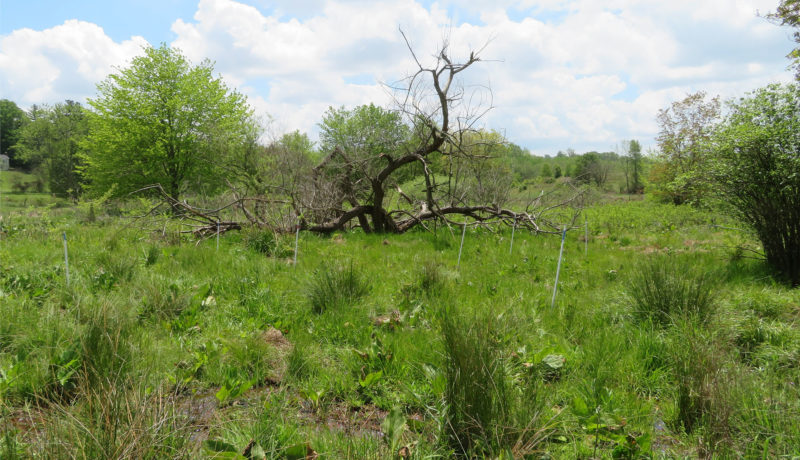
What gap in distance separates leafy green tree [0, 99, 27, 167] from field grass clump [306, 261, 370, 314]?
77810mm

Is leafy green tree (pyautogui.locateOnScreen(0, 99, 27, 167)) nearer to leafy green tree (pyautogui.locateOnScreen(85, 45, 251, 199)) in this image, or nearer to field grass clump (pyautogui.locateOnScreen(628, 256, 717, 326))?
leafy green tree (pyautogui.locateOnScreen(85, 45, 251, 199))

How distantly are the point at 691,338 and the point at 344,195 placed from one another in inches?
399

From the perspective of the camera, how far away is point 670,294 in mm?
4355

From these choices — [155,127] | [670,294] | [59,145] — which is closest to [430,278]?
[670,294]

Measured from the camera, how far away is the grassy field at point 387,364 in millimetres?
2236

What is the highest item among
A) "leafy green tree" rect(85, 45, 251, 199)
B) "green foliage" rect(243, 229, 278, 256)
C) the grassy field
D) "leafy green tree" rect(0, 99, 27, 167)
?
"leafy green tree" rect(0, 99, 27, 167)

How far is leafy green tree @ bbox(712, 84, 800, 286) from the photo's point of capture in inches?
242

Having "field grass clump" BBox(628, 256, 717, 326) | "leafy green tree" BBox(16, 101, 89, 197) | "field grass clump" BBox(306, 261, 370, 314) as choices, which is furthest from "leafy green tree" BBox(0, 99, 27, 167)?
"field grass clump" BBox(628, 256, 717, 326)

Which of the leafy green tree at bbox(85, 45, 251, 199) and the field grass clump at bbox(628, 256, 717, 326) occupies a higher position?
the leafy green tree at bbox(85, 45, 251, 199)

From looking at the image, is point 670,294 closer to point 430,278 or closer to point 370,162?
point 430,278

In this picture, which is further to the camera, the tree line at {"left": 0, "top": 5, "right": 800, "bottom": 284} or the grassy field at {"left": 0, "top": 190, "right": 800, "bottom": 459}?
the tree line at {"left": 0, "top": 5, "right": 800, "bottom": 284}

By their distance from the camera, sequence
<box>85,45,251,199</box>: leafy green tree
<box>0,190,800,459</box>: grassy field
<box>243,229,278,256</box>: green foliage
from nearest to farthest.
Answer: <box>0,190,800,459</box>: grassy field < <box>243,229,278,256</box>: green foliage < <box>85,45,251,199</box>: leafy green tree

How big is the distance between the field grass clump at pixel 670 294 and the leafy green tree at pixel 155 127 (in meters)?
23.4

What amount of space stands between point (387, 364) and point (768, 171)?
721 centimetres
